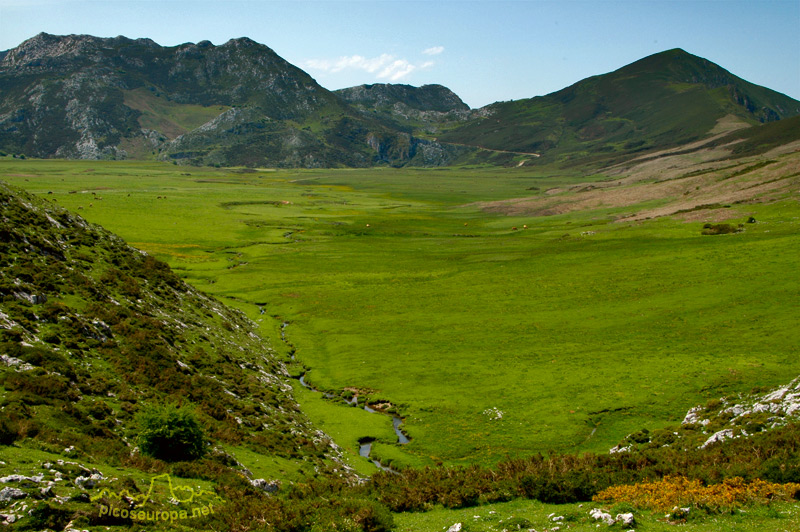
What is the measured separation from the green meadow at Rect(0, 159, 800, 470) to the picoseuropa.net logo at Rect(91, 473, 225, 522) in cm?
1628

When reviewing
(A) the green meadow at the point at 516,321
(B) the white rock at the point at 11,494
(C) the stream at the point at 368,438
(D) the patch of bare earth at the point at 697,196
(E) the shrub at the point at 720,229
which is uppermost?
(D) the patch of bare earth at the point at 697,196

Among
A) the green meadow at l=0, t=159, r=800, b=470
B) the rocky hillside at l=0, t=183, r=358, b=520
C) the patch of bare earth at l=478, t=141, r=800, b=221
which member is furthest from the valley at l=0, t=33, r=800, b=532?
the patch of bare earth at l=478, t=141, r=800, b=221

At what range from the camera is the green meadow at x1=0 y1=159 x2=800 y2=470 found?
42312 millimetres

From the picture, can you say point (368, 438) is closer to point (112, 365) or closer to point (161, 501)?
point (112, 365)

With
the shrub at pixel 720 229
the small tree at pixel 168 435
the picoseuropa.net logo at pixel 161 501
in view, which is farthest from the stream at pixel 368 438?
the shrub at pixel 720 229

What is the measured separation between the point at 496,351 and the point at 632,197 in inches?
5116

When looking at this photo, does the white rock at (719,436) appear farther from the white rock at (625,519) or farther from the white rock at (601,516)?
the white rock at (625,519)

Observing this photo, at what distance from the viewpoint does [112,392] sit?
92.4 ft

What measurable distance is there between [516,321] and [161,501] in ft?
174

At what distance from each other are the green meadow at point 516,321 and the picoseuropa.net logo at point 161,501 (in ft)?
53.4

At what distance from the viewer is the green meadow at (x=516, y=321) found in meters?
42.3

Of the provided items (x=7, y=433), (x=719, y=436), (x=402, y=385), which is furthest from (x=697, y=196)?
(x=7, y=433)

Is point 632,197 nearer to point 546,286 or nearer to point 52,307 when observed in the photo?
point 546,286

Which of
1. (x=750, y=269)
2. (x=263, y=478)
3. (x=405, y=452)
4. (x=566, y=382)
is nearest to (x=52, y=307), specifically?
(x=263, y=478)
